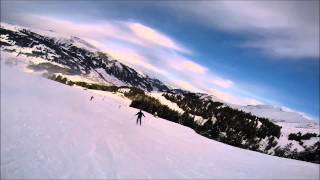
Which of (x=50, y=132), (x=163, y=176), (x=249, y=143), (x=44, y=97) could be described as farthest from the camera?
(x=249, y=143)

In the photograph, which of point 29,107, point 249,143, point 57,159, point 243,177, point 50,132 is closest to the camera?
point 57,159

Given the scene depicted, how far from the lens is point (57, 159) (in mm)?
15469

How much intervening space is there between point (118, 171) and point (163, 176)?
240cm

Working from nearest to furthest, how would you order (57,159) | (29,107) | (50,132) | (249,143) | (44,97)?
(57,159)
(50,132)
(29,107)
(44,97)
(249,143)

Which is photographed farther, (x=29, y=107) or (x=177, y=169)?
(x=29, y=107)

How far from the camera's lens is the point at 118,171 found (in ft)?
53.6

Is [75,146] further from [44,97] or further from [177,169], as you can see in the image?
[44,97]

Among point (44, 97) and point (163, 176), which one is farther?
point (44, 97)

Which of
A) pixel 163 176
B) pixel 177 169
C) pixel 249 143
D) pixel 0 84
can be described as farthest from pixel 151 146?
pixel 249 143

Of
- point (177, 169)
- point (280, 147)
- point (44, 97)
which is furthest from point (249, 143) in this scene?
point (177, 169)

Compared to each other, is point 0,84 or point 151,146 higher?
point 0,84

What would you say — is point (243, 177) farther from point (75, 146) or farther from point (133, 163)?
point (75, 146)

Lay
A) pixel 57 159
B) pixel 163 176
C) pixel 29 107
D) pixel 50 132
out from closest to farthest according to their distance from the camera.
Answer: pixel 57 159 → pixel 163 176 → pixel 50 132 → pixel 29 107

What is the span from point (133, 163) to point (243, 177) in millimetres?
7544
